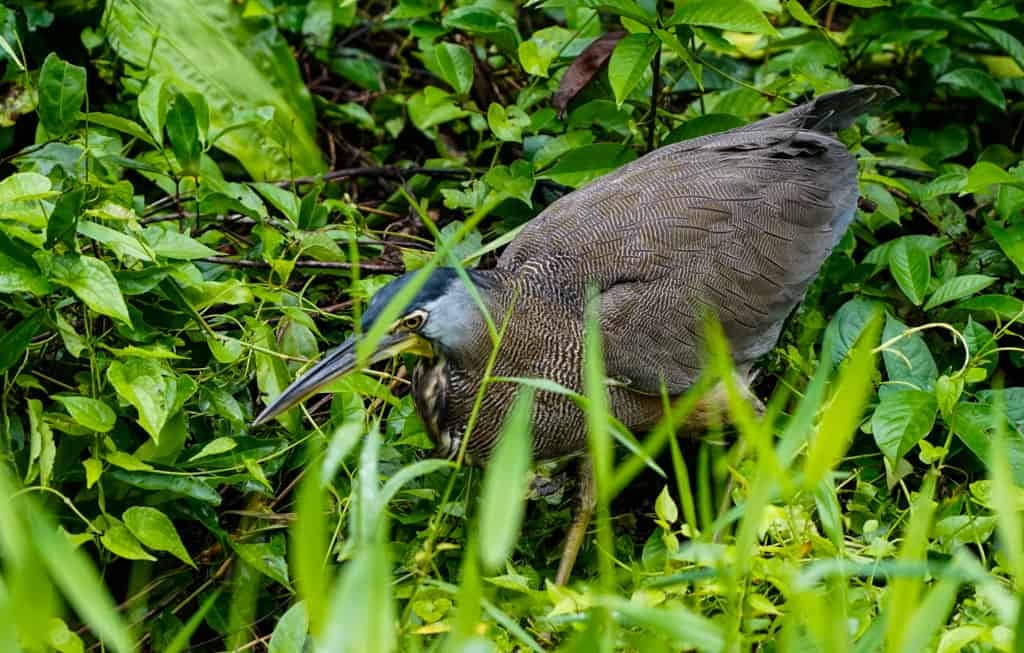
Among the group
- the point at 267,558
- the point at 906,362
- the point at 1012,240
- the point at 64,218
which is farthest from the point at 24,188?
the point at 1012,240

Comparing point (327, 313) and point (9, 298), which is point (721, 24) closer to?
point (327, 313)

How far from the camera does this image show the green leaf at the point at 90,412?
8.23 ft

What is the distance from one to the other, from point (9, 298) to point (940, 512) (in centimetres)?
188

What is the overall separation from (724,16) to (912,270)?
2.39ft

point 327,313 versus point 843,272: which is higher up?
point 327,313

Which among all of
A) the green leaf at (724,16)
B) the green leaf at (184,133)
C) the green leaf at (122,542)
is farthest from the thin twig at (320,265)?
the green leaf at (724,16)

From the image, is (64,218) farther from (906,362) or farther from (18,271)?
(906,362)

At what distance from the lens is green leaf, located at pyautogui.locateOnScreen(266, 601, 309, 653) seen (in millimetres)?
2219

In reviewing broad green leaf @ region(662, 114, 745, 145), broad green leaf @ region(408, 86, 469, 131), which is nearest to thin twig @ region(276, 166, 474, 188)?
broad green leaf @ region(408, 86, 469, 131)

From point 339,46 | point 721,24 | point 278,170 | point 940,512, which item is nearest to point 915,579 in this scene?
point 940,512

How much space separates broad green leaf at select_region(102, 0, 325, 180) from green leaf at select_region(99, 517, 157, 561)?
1380mm

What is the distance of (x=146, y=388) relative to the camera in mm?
2527

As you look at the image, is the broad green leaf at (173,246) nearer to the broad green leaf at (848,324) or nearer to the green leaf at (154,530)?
the green leaf at (154,530)

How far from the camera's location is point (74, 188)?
2.68m
